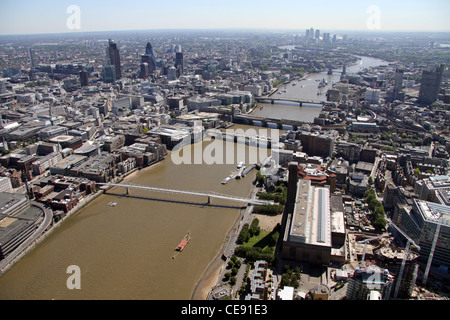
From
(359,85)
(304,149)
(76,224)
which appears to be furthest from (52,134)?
(359,85)

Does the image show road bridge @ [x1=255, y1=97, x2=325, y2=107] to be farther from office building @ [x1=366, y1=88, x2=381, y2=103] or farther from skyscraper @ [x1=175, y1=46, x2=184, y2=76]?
skyscraper @ [x1=175, y1=46, x2=184, y2=76]

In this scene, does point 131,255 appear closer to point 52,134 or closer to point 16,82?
point 52,134

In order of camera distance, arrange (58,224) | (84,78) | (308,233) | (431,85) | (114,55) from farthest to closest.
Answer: (114,55), (84,78), (431,85), (58,224), (308,233)

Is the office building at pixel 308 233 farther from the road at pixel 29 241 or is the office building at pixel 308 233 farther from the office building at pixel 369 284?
the road at pixel 29 241

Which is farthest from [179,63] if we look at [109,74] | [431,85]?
[431,85]

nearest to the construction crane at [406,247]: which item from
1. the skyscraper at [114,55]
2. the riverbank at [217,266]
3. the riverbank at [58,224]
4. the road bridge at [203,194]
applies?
the road bridge at [203,194]

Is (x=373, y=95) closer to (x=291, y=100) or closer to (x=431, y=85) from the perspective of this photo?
(x=431, y=85)

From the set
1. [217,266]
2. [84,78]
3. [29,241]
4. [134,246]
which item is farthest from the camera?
[84,78]
